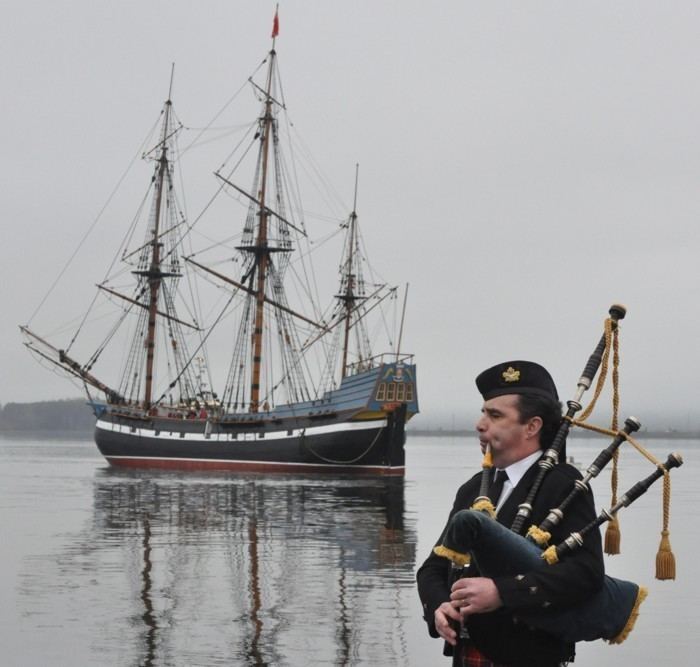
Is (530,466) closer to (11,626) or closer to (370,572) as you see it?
(11,626)

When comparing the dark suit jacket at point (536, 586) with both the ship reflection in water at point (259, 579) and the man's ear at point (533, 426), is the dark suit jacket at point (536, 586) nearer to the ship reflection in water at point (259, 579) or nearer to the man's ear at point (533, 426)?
the man's ear at point (533, 426)

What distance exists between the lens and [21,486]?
49469 mm

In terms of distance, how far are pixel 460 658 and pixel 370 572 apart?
12.1 m

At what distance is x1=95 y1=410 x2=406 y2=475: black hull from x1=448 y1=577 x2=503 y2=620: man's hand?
57.8m

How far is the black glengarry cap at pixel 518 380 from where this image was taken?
5.08m

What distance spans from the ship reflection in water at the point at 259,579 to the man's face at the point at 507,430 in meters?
5.58

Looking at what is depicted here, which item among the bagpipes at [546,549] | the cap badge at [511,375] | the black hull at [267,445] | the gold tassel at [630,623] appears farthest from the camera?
the black hull at [267,445]

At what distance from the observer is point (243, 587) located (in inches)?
596

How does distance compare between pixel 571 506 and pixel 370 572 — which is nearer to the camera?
pixel 571 506

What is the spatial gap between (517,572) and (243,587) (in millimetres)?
10824

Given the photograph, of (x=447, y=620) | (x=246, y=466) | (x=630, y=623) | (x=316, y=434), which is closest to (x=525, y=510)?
(x=447, y=620)

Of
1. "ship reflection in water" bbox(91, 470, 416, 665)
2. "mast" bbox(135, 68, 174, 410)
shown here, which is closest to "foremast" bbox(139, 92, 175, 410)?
"mast" bbox(135, 68, 174, 410)

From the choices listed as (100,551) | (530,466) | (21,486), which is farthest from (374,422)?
(530,466)

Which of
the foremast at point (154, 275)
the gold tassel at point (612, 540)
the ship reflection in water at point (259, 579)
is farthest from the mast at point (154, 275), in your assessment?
the gold tassel at point (612, 540)
